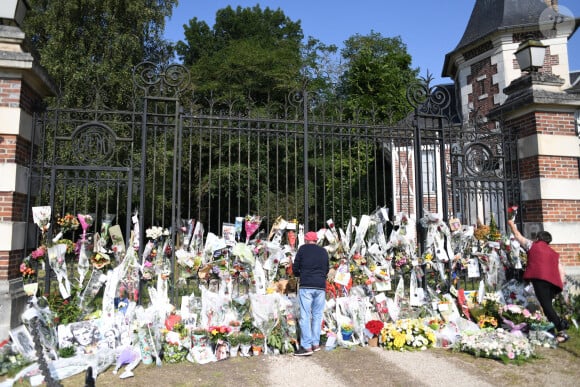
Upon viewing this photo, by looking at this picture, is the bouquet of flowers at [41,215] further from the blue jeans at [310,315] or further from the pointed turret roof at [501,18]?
the pointed turret roof at [501,18]

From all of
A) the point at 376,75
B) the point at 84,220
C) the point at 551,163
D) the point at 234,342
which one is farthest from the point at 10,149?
the point at 376,75

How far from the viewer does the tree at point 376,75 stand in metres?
24.9

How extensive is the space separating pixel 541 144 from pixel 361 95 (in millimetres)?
19507

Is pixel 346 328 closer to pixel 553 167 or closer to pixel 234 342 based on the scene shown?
pixel 234 342

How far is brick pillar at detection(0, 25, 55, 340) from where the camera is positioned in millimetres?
5387

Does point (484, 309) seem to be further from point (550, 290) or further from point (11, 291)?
point (11, 291)

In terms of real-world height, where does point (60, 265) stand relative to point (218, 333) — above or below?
above

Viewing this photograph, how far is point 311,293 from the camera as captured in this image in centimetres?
535

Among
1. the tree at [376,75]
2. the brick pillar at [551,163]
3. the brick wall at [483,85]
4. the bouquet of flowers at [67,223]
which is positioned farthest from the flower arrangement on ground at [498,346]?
the tree at [376,75]

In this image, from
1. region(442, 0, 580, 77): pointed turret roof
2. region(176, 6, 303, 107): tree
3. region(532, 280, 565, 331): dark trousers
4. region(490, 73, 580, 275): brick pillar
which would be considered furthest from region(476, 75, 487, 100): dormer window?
region(532, 280, 565, 331): dark trousers

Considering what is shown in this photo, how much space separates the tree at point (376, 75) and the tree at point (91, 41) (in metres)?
11.6

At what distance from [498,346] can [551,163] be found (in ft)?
12.1

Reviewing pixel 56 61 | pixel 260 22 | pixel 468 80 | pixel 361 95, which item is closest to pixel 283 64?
pixel 361 95

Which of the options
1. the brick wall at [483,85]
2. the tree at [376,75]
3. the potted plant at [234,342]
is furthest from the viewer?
the tree at [376,75]
